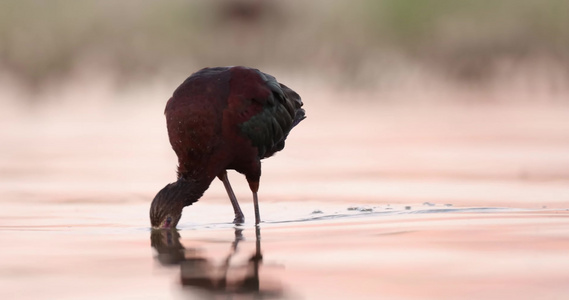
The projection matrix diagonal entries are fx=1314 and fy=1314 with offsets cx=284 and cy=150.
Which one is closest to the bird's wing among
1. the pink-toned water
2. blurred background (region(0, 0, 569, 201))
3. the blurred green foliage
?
the pink-toned water

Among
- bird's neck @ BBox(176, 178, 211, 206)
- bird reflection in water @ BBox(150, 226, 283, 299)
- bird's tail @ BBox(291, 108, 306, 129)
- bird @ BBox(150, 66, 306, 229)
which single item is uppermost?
bird's tail @ BBox(291, 108, 306, 129)

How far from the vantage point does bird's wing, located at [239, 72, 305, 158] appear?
10430 mm

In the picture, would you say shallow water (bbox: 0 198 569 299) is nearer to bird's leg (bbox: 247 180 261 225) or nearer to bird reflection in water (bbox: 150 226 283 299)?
bird reflection in water (bbox: 150 226 283 299)

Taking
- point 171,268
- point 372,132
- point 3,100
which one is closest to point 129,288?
point 171,268

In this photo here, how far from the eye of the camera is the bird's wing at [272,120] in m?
10.4

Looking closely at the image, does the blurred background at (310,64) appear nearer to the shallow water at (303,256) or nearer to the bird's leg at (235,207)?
the bird's leg at (235,207)

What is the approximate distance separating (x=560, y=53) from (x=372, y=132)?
635cm

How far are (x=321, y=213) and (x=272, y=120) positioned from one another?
114cm

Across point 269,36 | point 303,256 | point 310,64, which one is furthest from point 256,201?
point 269,36

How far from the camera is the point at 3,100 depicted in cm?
2038

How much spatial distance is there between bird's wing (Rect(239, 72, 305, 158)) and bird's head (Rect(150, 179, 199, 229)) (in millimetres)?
699

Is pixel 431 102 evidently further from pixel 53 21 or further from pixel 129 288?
pixel 129 288

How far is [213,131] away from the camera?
9914 mm

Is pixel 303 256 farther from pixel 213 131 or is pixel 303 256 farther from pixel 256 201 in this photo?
pixel 256 201
